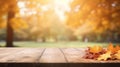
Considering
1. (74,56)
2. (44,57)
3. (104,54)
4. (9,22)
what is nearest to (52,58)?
(44,57)

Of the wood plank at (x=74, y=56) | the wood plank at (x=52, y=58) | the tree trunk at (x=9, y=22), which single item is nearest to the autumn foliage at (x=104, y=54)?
the wood plank at (x=74, y=56)

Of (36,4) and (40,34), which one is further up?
(36,4)

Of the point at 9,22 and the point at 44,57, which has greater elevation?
the point at 9,22

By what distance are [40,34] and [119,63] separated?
1460 inches

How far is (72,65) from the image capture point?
5.34 ft

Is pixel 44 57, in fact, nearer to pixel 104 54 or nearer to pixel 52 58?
pixel 52 58

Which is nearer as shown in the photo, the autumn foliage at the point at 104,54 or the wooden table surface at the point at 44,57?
the wooden table surface at the point at 44,57

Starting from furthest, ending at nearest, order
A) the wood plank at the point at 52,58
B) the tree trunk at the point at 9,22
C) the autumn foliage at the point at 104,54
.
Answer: the tree trunk at the point at 9,22, the autumn foliage at the point at 104,54, the wood plank at the point at 52,58

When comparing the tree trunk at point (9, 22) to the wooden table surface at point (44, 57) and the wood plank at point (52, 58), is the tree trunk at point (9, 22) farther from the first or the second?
the wood plank at point (52, 58)

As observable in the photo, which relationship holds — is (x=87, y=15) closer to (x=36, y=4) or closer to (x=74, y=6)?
(x=74, y=6)

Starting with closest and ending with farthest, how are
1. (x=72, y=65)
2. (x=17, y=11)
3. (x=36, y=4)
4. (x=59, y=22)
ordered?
(x=72, y=65) → (x=17, y=11) → (x=36, y=4) → (x=59, y=22)

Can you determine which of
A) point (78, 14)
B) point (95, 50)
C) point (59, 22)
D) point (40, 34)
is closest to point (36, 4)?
point (78, 14)

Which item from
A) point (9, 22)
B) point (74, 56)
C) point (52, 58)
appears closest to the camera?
point (52, 58)

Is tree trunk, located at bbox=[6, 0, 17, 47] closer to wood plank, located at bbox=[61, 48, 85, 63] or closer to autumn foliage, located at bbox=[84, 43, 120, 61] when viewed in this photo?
wood plank, located at bbox=[61, 48, 85, 63]
